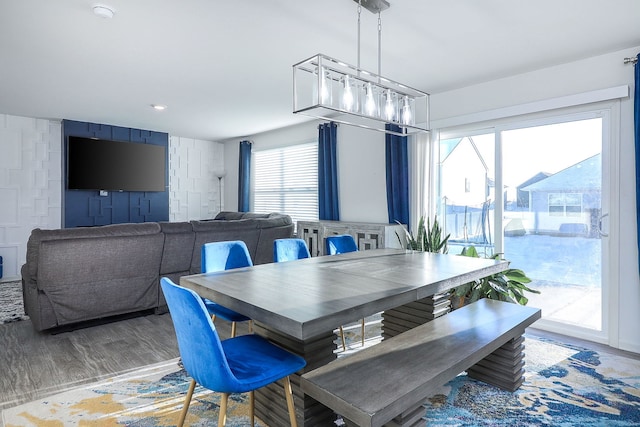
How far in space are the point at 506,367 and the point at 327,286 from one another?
135 cm

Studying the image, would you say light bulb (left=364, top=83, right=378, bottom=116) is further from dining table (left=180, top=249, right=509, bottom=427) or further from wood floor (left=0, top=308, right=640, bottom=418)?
wood floor (left=0, top=308, right=640, bottom=418)

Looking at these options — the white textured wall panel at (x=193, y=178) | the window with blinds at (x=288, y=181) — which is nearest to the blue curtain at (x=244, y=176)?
the window with blinds at (x=288, y=181)

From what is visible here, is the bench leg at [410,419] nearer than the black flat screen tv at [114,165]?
Yes

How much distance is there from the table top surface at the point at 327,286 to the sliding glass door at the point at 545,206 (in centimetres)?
139

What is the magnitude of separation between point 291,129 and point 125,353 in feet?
13.7

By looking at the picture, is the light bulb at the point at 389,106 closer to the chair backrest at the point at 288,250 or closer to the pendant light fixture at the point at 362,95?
the pendant light fixture at the point at 362,95

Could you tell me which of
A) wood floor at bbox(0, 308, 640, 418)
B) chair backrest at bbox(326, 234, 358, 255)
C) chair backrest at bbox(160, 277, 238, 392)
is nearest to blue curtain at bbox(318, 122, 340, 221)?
chair backrest at bbox(326, 234, 358, 255)

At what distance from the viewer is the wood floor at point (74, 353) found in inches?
91.6

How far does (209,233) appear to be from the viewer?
3.92 meters

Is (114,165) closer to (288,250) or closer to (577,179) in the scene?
(288,250)

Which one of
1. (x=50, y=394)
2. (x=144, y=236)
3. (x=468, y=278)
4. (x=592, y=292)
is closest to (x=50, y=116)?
(x=144, y=236)

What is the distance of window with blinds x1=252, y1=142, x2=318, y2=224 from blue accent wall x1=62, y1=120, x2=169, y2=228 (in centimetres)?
171

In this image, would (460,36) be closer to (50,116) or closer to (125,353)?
(125,353)

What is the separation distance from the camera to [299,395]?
1737 millimetres
